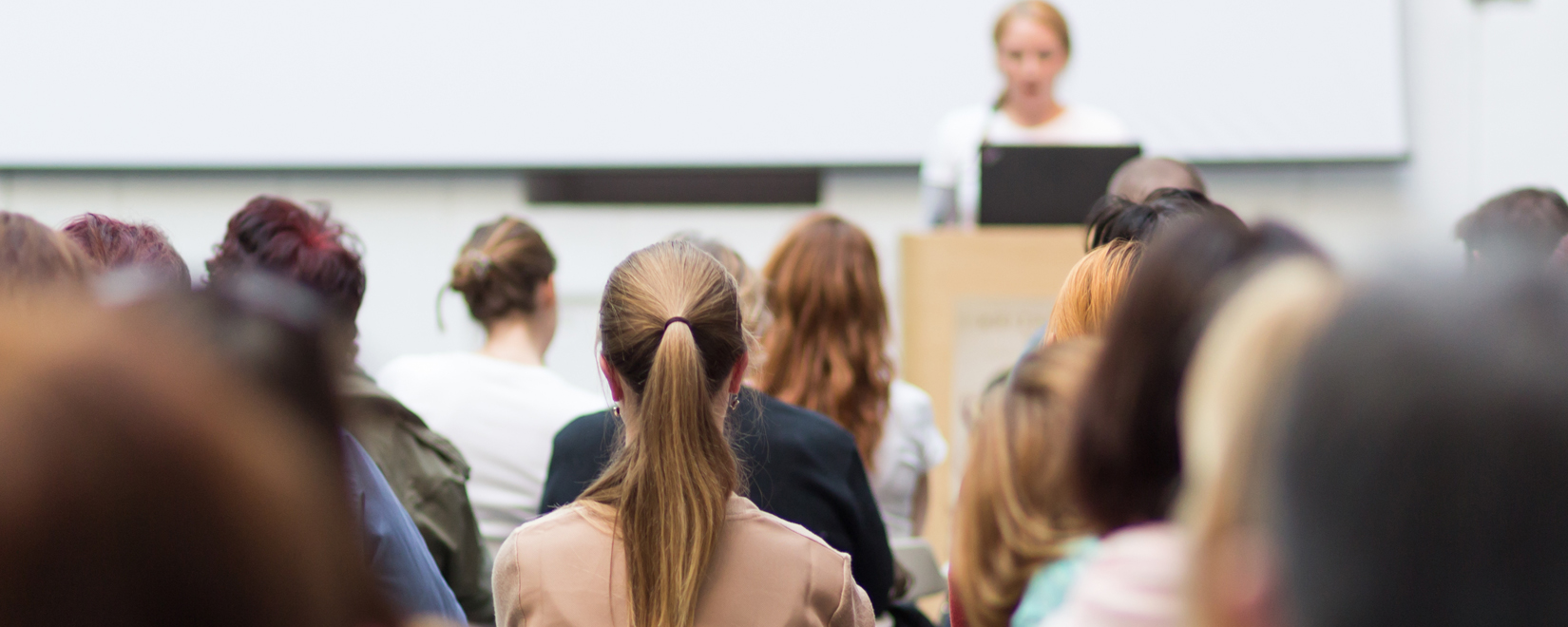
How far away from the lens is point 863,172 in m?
4.54

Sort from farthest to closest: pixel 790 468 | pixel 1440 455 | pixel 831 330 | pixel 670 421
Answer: pixel 831 330
pixel 790 468
pixel 670 421
pixel 1440 455

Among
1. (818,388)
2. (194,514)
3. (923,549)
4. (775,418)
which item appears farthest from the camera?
(818,388)

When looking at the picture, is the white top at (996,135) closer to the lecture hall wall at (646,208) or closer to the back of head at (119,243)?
the lecture hall wall at (646,208)

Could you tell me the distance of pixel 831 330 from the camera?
2.36 m

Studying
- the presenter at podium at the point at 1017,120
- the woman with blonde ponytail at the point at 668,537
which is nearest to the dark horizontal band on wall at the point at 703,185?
the presenter at podium at the point at 1017,120

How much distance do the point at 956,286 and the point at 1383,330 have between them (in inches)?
90.5

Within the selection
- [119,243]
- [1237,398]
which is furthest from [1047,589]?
[119,243]

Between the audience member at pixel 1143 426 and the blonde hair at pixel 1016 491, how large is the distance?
0.15 m

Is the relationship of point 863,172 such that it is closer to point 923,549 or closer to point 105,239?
point 923,549

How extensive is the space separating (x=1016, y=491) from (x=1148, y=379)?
0.25 metres

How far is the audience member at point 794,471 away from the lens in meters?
1.65

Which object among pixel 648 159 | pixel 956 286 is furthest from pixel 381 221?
pixel 956 286

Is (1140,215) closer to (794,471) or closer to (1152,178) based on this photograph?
(794,471)

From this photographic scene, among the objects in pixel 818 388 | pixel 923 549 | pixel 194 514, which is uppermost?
pixel 194 514
